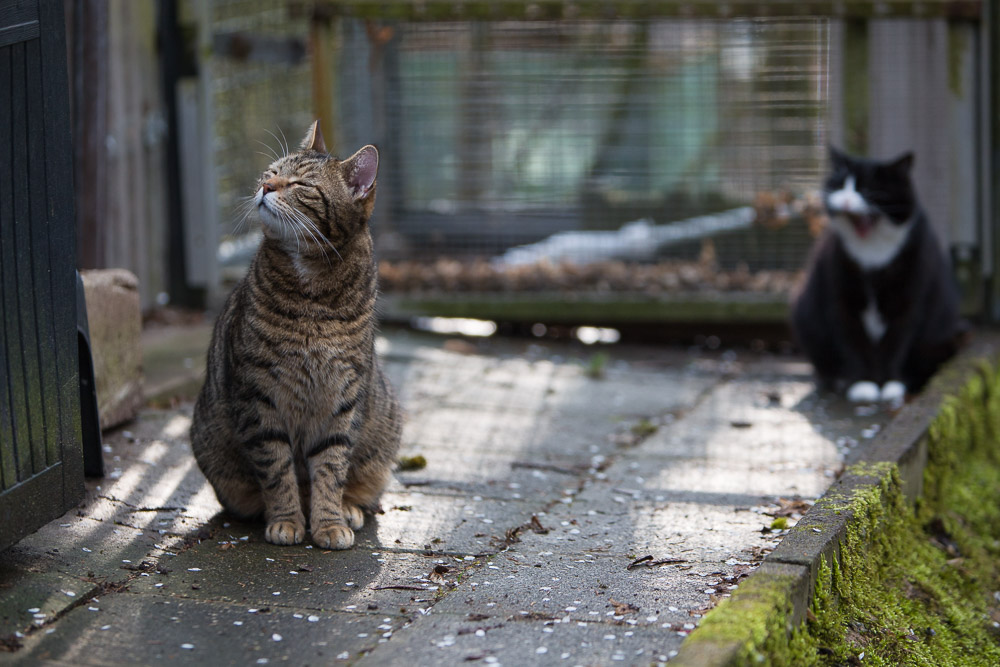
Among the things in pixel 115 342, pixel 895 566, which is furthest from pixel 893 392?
pixel 115 342

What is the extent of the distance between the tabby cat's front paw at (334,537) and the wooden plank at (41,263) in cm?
77

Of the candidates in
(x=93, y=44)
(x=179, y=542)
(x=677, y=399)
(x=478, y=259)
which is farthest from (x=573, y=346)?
(x=179, y=542)

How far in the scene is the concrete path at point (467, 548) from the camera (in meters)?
2.56

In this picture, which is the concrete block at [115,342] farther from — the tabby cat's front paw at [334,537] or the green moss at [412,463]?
the tabby cat's front paw at [334,537]

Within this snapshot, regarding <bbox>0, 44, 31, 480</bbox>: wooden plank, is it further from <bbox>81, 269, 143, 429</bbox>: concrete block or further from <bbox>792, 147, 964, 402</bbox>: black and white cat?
<bbox>792, 147, 964, 402</bbox>: black and white cat

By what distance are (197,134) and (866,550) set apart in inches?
185

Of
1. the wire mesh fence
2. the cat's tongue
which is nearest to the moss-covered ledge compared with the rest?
the cat's tongue

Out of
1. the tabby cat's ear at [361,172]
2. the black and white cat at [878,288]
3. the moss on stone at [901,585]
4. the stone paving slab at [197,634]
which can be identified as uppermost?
the tabby cat's ear at [361,172]

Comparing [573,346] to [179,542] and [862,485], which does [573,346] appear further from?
[179,542]

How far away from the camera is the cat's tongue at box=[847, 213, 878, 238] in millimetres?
5355

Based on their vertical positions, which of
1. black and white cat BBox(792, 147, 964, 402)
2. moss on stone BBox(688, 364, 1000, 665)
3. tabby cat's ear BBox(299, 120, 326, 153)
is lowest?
moss on stone BBox(688, 364, 1000, 665)

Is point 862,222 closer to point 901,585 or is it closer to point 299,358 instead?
point 901,585

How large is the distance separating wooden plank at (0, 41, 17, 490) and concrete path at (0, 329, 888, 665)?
0.32 meters

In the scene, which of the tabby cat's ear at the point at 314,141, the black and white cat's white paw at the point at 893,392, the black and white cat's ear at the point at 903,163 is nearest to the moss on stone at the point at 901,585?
the black and white cat's white paw at the point at 893,392
